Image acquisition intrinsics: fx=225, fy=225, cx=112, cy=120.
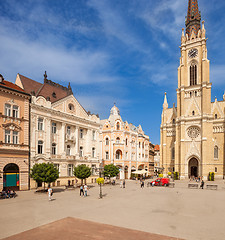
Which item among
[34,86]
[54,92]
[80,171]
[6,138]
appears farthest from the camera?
[54,92]

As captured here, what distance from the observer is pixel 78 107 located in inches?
1725

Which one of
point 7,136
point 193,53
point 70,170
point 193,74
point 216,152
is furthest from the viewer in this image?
point 193,53

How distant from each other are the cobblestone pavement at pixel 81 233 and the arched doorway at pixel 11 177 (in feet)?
58.7

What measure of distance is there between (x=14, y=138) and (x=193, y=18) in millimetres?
66784

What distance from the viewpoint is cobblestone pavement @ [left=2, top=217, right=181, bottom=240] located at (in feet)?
39.3

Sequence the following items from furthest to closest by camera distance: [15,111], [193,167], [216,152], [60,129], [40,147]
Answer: [193,167]
[216,152]
[60,129]
[40,147]
[15,111]

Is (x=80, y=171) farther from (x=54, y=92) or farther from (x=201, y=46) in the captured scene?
(x=201, y=46)

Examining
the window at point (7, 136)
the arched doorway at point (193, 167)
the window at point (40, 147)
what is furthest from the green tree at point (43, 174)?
the arched doorway at point (193, 167)

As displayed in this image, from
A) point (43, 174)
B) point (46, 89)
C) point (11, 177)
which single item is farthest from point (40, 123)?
point (43, 174)


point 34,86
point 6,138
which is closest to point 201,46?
point 34,86

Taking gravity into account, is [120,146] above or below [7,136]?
below

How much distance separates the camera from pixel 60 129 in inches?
1566

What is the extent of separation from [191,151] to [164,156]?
9196 mm

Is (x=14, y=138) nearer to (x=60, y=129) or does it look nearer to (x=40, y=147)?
(x=40, y=147)
